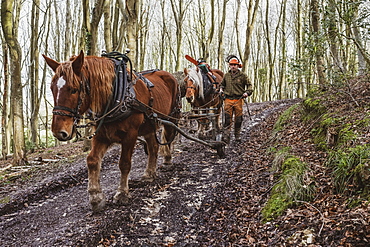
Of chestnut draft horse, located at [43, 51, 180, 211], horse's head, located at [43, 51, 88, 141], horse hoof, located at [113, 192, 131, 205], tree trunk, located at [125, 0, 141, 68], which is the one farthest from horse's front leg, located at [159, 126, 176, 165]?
tree trunk, located at [125, 0, 141, 68]

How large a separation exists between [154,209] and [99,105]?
5.70 ft

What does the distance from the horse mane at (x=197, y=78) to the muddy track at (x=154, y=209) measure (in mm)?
2148

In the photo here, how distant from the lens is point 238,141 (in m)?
8.06

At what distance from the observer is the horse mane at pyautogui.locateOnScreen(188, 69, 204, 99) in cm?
754

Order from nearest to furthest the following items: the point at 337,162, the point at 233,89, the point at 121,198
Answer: the point at 337,162 < the point at 121,198 < the point at 233,89

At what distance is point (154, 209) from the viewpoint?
4105 mm

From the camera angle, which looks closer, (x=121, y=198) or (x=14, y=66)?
(x=121, y=198)

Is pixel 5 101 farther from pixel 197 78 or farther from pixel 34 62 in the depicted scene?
pixel 197 78

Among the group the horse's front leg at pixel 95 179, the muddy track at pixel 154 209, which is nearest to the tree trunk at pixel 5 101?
the muddy track at pixel 154 209

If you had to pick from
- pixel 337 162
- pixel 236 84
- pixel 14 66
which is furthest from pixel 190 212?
pixel 14 66

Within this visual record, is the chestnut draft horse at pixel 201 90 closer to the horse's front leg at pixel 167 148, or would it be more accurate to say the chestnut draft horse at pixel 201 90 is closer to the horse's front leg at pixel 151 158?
the horse's front leg at pixel 167 148

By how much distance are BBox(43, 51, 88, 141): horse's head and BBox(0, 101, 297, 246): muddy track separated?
132 cm

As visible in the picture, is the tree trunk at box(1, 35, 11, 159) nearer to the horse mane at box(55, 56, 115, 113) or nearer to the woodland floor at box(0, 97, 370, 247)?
the woodland floor at box(0, 97, 370, 247)

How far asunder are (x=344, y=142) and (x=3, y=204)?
561 cm
